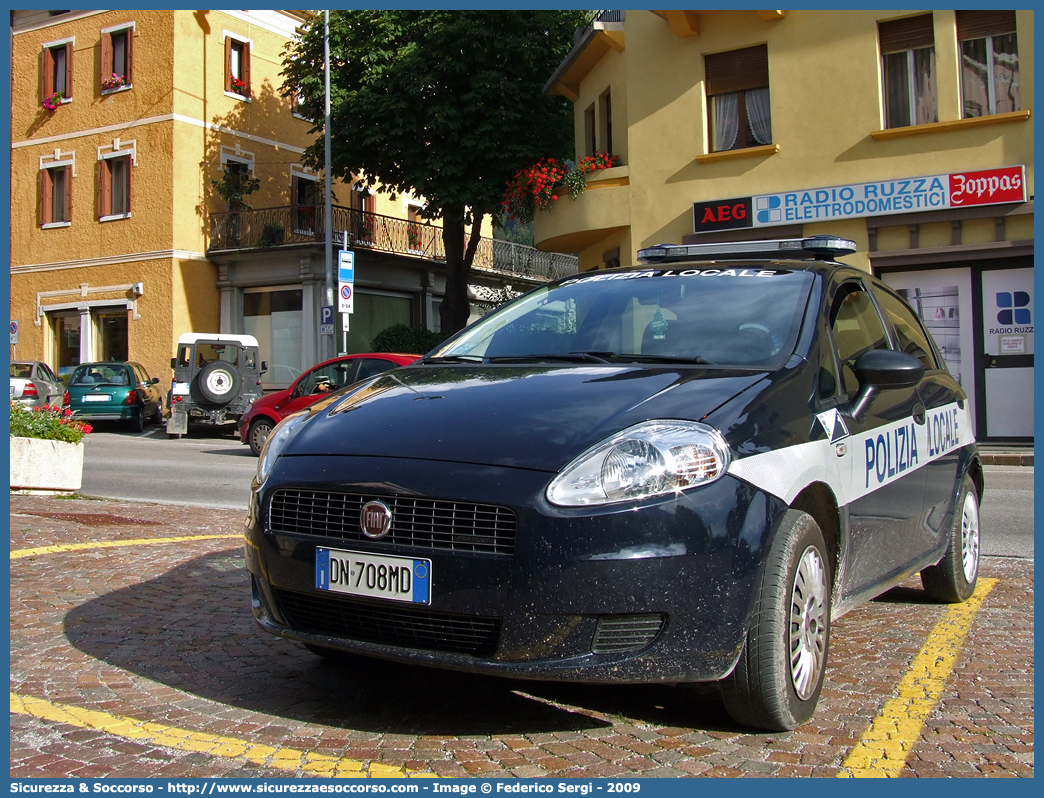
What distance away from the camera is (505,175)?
24.3 meters

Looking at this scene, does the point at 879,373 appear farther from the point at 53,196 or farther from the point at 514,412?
the point at 53,196

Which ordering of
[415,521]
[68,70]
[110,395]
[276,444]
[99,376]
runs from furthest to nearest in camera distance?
[68,70] < [99,376] < [110,395] < [276,444] < [415,521]

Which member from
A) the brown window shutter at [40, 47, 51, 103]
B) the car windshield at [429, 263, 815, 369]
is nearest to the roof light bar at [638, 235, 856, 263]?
the car windshield at [429, 263, 815, 369]

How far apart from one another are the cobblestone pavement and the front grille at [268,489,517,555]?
2.11 ft

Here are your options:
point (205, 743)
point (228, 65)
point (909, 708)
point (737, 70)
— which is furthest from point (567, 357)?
point (228, 65)

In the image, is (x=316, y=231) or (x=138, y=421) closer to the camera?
(x=138, y=421)

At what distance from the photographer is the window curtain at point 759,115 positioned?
1850 cm

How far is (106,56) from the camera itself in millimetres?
30797

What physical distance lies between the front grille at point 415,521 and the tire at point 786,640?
0.81 m

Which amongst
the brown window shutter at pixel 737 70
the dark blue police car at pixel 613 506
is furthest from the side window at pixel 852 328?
the brown window shutter at pixel 737 70

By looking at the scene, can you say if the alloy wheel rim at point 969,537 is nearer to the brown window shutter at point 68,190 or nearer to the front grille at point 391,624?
the front grille at point 391,624

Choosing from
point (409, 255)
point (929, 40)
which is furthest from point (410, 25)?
point (929, 40)

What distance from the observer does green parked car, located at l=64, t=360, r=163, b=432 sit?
23844mm

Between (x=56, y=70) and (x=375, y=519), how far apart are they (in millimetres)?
33855
